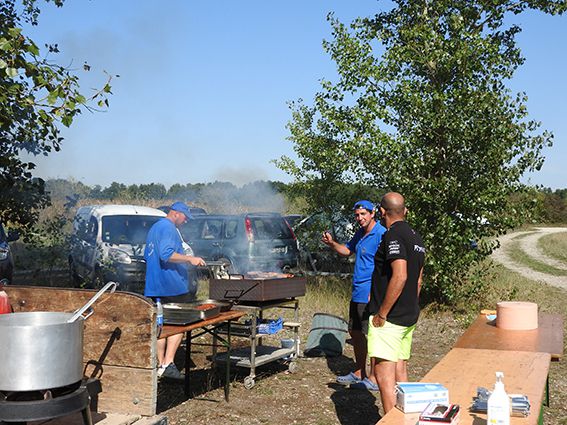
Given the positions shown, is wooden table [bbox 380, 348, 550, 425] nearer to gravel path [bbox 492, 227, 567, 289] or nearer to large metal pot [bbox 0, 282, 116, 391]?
large metal pot [bbox 0, 282, 116, 391]

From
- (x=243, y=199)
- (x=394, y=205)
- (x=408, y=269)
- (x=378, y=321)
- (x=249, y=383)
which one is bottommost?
(x=249, y=383)

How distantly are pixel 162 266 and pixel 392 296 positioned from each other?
8.72ft

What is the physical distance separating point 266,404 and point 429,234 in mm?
4764

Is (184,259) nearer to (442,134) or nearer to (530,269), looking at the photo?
(442,134)

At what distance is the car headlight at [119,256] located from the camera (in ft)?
37.2

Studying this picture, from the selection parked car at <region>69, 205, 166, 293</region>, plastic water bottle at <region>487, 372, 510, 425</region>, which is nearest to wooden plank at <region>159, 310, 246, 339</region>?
plastic water bottle at <region>487, 372, 510, 425</region>

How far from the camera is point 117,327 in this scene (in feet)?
12.5

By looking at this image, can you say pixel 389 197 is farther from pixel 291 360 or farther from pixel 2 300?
pixel 291 360

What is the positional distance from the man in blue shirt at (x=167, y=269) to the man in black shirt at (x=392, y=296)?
2094mm

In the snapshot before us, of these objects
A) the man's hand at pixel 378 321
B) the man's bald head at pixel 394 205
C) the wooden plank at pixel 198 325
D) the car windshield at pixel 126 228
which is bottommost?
the wooden plank at pixel 198 325

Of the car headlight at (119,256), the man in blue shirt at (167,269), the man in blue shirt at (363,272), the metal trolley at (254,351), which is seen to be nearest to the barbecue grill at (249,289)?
the metal trolley at (254,351)

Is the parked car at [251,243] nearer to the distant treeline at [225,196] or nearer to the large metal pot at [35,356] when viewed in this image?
the distant treeline at [225,196]

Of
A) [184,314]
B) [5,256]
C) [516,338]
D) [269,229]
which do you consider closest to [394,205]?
[516,338]

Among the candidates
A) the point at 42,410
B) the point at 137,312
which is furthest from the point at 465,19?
the point at 42,410
